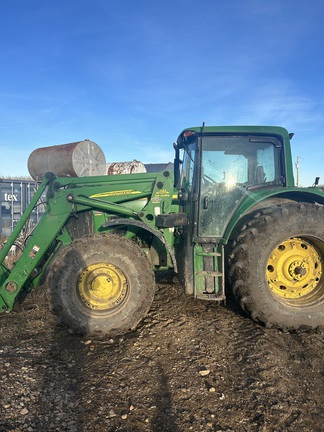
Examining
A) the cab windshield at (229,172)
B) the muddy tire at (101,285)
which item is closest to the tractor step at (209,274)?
the cab windshield at (229,172)

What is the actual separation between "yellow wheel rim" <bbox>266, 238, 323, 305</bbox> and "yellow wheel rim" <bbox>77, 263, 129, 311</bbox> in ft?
5.81

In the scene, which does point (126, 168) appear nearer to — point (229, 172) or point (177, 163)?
point (177, 163)

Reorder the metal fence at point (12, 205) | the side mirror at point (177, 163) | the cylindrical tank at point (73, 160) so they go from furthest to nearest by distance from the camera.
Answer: the metal fence at point (12, 205) < the cylindrical tank at point (73, 160) < the side mirror at point (177, 163)

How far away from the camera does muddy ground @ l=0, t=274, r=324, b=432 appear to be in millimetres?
2412

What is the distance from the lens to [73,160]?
26.5 ft

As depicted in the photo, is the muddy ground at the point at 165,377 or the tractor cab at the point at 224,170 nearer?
the muddy ground at the point at 165,377

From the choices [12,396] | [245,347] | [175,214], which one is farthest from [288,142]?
[12,396]

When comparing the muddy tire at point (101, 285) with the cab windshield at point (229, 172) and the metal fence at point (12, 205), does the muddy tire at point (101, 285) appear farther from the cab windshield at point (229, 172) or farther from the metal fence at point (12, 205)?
the metal fence at point (12, 205)

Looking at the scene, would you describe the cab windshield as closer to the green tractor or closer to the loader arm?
the green tractor

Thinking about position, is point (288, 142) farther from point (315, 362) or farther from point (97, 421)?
point (97, 421)

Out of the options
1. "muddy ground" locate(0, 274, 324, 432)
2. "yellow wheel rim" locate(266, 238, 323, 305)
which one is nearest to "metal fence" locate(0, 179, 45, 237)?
"muddy ground" locate(0, 274, 324, 432)

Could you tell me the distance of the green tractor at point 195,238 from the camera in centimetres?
375

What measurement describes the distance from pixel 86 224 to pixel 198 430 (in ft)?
9.34

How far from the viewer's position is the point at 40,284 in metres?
4.84
